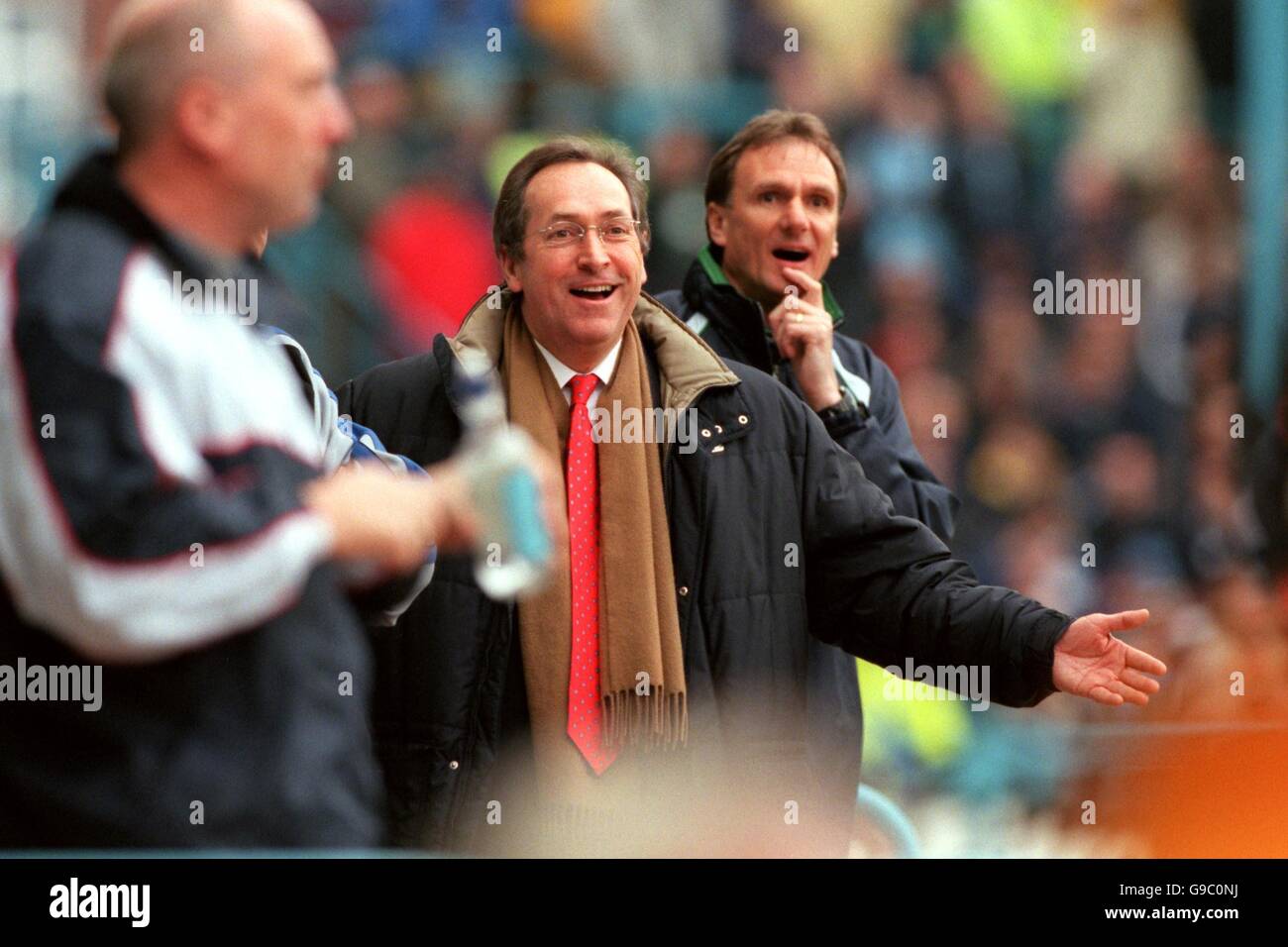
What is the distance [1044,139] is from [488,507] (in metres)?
4.92

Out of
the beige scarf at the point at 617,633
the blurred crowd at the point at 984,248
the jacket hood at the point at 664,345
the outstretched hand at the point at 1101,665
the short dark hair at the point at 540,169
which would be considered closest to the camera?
the outstretched hand at the point at 1101,665

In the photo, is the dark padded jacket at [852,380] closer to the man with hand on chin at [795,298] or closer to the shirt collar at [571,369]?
the man with hand on chin at [795,298]

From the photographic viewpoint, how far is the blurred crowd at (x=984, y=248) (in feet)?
18.6

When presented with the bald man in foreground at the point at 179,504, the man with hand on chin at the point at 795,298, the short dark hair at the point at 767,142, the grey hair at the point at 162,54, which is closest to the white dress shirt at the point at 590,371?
the man with hand on chin at the point at 795,298

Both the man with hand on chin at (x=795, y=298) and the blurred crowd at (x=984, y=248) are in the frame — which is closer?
the man with hand on chin at (x=795, y=298)

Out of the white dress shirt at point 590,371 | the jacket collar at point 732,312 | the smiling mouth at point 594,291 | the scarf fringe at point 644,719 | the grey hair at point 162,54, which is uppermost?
the jacket collar at point 732,312

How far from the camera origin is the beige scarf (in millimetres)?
3299

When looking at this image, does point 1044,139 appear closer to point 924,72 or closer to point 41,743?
point 924,72

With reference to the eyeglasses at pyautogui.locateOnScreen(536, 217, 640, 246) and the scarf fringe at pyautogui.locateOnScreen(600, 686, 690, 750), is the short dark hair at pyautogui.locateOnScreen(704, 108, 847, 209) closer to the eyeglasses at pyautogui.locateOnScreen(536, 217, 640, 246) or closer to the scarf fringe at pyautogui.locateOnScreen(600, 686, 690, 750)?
the eyeglasses at pyautogui.locateOnScreen(536, 217, 640, 246)

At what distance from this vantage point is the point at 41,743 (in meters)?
1.91

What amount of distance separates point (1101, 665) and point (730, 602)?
2.24 feet

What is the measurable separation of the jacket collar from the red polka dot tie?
66 cm

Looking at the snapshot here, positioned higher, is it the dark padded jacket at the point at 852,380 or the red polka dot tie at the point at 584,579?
the dark padded jacket at the point at 852,380

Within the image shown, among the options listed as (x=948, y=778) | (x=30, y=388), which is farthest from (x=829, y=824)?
(x=30, y=388)
